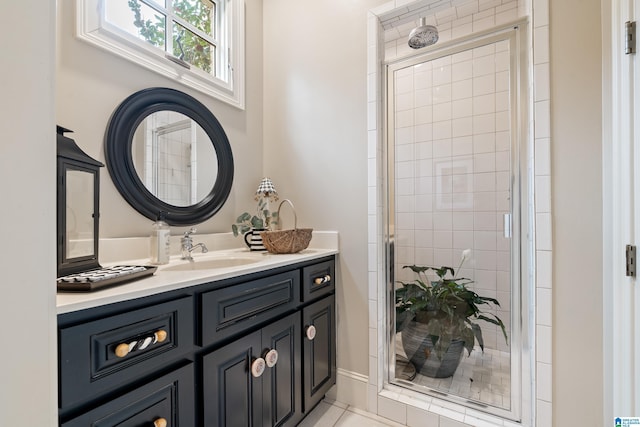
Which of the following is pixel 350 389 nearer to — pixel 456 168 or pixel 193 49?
pixel 456 168

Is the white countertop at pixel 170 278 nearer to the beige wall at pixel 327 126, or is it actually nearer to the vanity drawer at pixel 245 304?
the vanity drawer at pixel 245 304

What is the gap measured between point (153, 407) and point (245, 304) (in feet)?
1.29

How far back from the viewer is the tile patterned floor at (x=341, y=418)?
1510 millimetres

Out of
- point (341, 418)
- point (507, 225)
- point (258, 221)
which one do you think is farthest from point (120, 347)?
point (507, 225)

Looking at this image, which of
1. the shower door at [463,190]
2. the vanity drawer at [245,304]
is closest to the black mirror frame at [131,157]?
the vanity drawer at [245,304]

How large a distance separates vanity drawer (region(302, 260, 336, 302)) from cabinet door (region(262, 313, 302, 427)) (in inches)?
5.5

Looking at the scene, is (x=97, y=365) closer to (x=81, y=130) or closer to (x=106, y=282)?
(x=106, y=282)

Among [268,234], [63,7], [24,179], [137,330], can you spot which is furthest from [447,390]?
[63,7]

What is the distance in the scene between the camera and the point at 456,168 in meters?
1.82

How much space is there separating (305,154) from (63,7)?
4.16ft

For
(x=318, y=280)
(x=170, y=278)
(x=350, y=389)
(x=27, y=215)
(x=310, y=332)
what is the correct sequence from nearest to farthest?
1. (x=27, y=215)
2. (x=170, y=278)
3. (x=310, y=332)
4. (x=318, y=280)
5. (x=350, y=389)

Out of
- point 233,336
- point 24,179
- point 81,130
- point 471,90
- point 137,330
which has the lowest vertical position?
point 233,336

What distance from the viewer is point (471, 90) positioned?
1.73 m

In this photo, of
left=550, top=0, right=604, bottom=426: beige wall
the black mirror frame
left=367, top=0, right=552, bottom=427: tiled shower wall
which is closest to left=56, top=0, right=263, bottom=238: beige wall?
the black mirror frame
